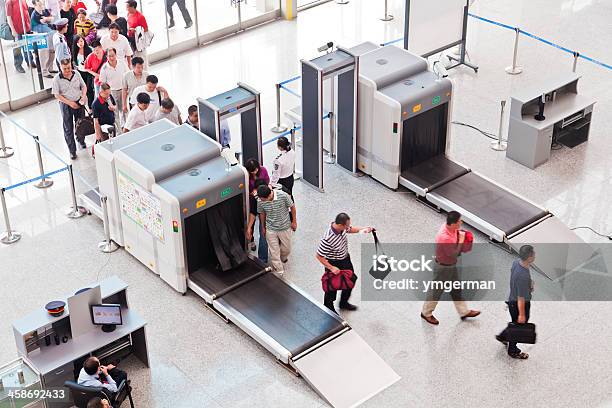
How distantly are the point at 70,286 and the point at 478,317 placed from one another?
460 centimetres

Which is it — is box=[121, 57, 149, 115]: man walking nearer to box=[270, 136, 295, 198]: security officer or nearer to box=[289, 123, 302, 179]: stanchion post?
box=[289, 123, 302, 179]: stanchion post

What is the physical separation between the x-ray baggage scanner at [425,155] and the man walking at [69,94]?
3.74 meters

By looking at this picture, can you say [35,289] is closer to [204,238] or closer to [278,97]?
[204,238]

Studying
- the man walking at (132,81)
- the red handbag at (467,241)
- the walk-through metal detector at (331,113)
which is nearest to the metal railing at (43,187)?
the man walking at (132,81)

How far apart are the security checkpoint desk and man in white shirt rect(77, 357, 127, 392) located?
319 millimetres

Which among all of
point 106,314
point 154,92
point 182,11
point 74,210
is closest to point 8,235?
point 74,210

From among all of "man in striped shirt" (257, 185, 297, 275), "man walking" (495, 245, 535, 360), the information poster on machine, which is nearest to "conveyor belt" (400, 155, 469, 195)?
"man in striped shirt" (257, 185, 297, 275)

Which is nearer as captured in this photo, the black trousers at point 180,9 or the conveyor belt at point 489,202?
the conveyor belt at point 489,202

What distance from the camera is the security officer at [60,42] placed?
14.2m

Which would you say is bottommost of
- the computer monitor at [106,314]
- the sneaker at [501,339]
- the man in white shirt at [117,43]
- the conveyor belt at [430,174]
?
the sneaker at [501,339]

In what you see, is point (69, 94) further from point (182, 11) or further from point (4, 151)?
point (182, 11)

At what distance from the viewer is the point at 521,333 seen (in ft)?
32.6

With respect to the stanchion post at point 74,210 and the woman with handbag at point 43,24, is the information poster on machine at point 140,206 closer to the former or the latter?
the stanchion post at point 74,210

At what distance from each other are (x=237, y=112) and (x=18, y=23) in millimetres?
5350
